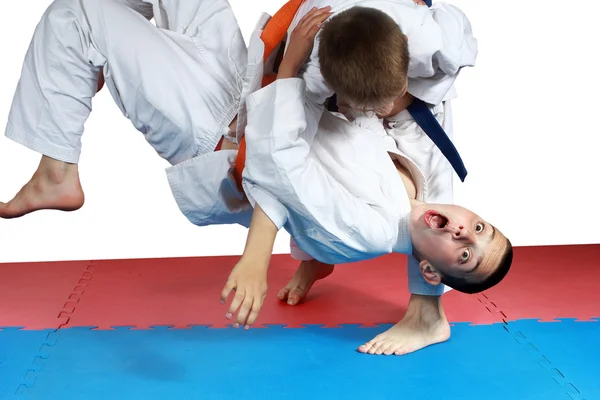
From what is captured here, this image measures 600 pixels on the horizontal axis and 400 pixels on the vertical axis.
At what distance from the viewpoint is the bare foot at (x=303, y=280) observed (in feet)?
13.9

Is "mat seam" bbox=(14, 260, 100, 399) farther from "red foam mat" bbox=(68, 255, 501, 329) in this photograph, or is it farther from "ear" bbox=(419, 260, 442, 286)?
"ear" bbox=(419, 260, 442, 286)

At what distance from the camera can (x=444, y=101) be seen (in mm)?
3668

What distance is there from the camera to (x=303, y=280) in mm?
4273

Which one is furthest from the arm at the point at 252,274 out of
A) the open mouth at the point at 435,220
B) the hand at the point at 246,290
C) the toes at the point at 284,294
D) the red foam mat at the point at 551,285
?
the red foam mat at the point at 551,285

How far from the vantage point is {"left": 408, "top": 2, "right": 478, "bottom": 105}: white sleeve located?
3.16 meters

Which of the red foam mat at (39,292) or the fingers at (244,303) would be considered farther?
the red foam mat at (39,292)

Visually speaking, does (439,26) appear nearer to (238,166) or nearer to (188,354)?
(238,166)

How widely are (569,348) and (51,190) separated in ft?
7.29

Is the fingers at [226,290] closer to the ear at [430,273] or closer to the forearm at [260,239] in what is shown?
the forearm at [260,239]

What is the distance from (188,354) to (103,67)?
3.94 feet

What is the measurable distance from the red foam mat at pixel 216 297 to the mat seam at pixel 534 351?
0.14 ft

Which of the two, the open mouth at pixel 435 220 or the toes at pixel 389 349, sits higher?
the open mouth at pixel 435 220

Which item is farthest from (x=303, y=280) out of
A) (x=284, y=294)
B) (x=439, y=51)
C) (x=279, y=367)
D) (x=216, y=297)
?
(x=439, y=51)

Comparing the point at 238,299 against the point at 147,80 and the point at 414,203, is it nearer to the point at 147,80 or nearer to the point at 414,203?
the point at 414,203
